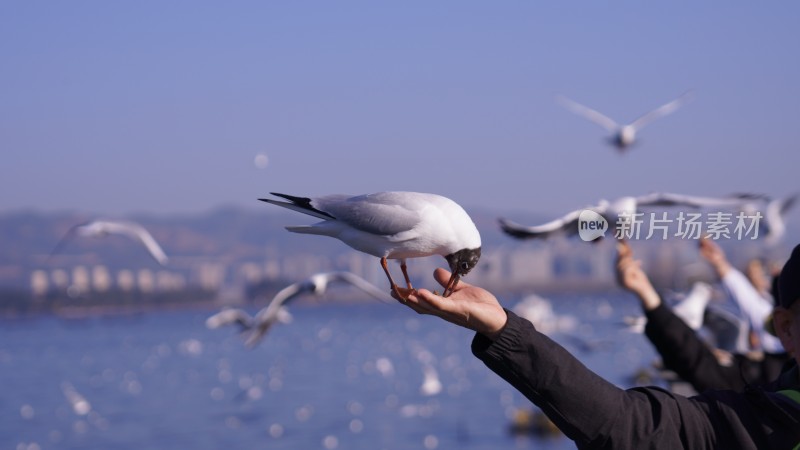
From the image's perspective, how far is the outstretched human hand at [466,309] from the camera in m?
2.58

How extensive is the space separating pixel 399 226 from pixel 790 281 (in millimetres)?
919

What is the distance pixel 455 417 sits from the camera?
36.2m

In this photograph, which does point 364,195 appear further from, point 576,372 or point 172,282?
point 172,282

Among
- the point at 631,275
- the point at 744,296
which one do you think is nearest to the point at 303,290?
the point at 744,296

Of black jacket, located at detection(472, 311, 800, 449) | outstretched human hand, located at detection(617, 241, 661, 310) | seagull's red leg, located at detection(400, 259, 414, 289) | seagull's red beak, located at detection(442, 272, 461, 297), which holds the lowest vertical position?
outstretched human hand, located at detection(617, 241, 661, 310)

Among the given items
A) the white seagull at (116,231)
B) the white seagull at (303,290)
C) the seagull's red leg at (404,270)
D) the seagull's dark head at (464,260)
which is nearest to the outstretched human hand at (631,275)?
the seagull's red leg at (404,270)

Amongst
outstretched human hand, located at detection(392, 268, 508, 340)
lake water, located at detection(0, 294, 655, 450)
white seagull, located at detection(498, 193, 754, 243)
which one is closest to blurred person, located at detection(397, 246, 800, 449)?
outstretched human hand, located at detection(392, 268, 508, 340)

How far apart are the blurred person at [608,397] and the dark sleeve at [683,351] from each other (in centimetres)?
215

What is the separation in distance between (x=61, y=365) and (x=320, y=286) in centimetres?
6214

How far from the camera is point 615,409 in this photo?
8.64 feet

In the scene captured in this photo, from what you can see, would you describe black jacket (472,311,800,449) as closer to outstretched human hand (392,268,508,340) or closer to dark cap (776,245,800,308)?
outstretched human hand (392,268,508,340)

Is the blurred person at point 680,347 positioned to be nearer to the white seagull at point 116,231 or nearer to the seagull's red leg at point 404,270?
the seagull's red leg at point 404,270

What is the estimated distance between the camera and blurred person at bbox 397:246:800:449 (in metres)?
2.62

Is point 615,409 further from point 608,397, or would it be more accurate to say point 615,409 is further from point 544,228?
point 544,228
